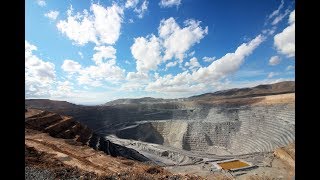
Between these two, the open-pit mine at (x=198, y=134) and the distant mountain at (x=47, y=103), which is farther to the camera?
the distant mountain at (x=47, y=103)

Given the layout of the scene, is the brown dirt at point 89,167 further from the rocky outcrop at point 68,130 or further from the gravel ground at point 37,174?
the rocky outcrop at point 68,130

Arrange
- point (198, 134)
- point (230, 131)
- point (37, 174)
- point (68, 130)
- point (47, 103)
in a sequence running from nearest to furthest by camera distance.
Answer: point (37, 174), point (68, 130), point (230, 131), point (198, 134), point (47, 103)

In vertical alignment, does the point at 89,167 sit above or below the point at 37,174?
below

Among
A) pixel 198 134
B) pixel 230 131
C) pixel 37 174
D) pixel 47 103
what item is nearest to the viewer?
pixel 37 174

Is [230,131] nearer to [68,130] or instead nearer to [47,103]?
[68,130]

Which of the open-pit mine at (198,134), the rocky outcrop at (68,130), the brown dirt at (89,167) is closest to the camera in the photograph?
the brown dirt at (89,167)

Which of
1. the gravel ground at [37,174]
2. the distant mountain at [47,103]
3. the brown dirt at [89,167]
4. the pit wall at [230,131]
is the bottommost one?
the pit wall at [230,131]

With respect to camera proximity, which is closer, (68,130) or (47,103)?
(68,130)

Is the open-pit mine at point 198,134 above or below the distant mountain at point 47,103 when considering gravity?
below

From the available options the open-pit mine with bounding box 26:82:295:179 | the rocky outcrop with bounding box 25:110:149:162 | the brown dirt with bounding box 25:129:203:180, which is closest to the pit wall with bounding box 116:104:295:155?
the open-pit mine with bounding box 26:82:295:179

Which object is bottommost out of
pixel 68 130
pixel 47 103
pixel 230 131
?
pixel 230 131

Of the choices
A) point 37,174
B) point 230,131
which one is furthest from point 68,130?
point 230,131

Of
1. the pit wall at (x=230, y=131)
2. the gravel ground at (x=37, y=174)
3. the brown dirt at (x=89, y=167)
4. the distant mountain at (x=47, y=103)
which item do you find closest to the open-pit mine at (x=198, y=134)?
the pit wall at (x=230, y=131)
